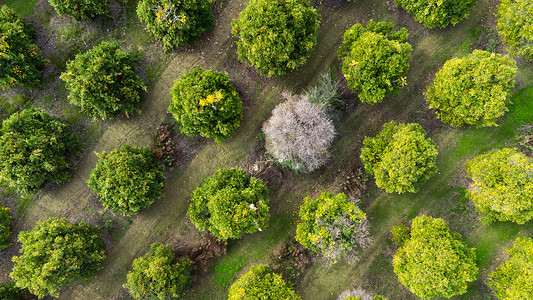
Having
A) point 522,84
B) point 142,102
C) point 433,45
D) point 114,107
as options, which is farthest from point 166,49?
point 522,84

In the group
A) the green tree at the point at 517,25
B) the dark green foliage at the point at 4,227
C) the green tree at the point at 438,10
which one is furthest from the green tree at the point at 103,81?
the green tree at the point at 517,25

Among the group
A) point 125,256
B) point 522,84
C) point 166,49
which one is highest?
point 166,49

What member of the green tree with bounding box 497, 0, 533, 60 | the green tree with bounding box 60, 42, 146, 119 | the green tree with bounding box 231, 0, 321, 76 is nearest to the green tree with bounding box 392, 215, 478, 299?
the green tree with bounding box 497, 0, 533, 60

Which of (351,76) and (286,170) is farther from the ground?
(351,76)

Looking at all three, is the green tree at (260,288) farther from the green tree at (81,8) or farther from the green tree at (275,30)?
the green tree at (81,8)

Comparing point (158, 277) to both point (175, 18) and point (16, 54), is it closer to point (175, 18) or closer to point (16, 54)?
point (175, 18)

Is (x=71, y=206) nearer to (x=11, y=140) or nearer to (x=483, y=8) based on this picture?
(x=11, y=140)

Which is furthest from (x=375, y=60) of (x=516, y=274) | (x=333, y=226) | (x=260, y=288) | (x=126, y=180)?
(x=126, y=180)
